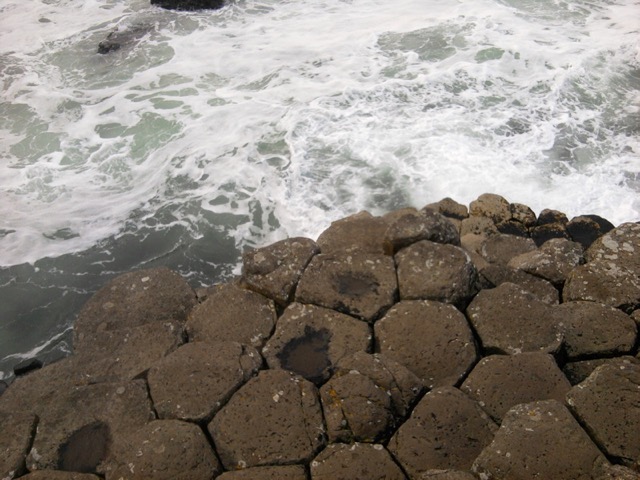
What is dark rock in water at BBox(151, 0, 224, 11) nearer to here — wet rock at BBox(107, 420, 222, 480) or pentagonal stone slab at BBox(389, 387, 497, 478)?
wet rock at BBox(107, 420, 222, 480)

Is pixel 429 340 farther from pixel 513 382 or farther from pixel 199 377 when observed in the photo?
pixel 199 377

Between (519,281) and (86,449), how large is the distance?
12.5 ft

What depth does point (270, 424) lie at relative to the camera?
3.91m

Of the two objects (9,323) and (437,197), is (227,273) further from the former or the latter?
(437,197)

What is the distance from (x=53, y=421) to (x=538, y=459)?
335 cm

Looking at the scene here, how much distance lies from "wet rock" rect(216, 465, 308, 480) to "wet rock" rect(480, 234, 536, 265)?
132 inches

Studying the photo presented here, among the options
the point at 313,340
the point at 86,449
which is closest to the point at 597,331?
the point at 313,340

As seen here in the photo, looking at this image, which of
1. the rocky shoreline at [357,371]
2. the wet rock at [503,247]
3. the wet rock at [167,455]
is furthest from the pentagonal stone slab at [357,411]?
the wet rock at [503,247]

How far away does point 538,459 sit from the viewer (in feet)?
11.5

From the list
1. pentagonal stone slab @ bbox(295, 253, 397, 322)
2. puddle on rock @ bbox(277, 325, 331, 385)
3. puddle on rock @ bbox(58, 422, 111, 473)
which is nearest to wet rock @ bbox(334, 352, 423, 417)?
puddle on rock @ bbox(277, 325, 331, 385)

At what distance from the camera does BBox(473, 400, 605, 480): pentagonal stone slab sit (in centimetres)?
346

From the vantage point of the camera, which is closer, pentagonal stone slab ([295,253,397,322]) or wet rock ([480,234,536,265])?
pentagonal stone slab ([295,253,397,322])

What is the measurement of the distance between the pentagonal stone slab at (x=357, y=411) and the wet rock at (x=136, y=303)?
6.23ft

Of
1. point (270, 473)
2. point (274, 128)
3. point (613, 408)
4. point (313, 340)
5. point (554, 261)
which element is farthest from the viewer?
point (274, 128)
